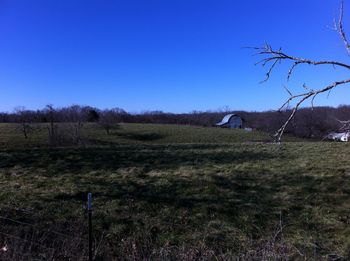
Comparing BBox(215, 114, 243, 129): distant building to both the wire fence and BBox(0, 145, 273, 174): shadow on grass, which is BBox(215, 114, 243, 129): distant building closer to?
BBox(0, 145, 273, 174): shadow on grass

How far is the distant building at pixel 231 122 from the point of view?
93562 millimetres

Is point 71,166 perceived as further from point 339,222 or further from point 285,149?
point 285,149

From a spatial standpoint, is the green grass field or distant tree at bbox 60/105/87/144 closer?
the green grass field

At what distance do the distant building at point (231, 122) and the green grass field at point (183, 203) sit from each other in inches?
3113

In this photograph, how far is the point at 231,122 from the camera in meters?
95.4

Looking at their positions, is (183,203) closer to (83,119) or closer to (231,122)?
(83,119)

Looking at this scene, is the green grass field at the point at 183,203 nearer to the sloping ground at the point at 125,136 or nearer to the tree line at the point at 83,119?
the tree line at the point at 83,119

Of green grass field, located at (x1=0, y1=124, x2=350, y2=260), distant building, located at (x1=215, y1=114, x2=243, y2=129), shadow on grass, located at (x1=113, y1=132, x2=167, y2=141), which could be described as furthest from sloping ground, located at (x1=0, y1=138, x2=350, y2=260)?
distant building, located at (x1=215, y1=114, x2=243, y2=129)

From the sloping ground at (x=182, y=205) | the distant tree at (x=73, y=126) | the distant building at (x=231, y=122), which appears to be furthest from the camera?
the distant building at (x=231, y=122)

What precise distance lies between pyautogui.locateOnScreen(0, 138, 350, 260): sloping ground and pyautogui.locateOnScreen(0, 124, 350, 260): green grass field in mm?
25

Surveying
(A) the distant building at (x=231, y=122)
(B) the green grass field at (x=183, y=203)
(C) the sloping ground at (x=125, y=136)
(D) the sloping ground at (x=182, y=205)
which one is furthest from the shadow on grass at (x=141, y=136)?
(A) the distant building at (x=231, y=122)

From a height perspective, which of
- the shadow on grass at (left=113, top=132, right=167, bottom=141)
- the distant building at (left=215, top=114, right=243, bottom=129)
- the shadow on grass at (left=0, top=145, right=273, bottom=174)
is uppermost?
the distant building at (left=215, top=114, right=243, bottom=129)

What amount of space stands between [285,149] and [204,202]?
938 centimetres

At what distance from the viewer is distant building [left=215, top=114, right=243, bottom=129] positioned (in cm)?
9356
